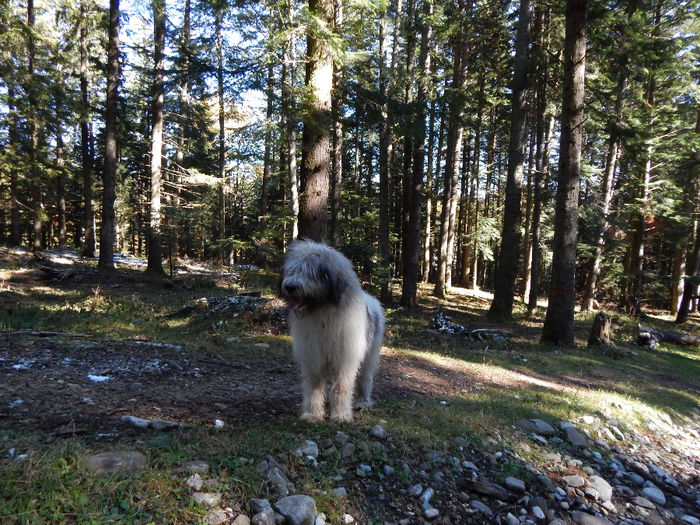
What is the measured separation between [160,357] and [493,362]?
657 cm

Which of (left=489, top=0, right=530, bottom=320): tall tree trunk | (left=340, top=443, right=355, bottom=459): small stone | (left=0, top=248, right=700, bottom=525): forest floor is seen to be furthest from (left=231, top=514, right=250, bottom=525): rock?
(left=489, top=0, right=530, bottom=320): tall tree trunk

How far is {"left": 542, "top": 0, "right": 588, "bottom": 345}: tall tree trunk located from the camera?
10.4 metres

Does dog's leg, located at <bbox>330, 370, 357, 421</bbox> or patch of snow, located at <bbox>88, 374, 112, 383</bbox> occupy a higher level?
dog's leg, located at <bbox>330, 370, 357, 421</bbox>

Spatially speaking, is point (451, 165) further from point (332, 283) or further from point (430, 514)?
point (430, 514)

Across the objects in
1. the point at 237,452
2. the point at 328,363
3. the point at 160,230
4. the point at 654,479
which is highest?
the point at 160,230

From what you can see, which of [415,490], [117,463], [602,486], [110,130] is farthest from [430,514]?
[110,130]

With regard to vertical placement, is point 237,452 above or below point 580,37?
below

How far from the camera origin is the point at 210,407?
161 inches

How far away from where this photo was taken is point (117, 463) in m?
2.39

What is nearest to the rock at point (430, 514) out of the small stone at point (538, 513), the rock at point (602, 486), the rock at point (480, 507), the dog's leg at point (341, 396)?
the rock at point (480, 507)

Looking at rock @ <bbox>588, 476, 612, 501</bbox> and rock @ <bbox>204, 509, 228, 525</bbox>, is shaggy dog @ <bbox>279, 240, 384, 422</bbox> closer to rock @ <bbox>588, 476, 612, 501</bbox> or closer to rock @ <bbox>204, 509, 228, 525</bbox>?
rock @ <bbox>204, 509, 228, 525</bbox>

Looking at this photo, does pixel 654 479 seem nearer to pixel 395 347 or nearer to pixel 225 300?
pixel 395 347

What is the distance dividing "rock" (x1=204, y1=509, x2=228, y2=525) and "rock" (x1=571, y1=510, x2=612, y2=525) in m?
2.76

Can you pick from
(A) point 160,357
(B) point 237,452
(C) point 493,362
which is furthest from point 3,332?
(C) point 493,362
